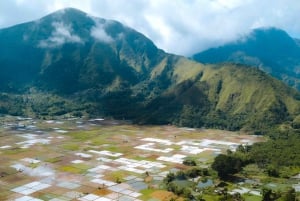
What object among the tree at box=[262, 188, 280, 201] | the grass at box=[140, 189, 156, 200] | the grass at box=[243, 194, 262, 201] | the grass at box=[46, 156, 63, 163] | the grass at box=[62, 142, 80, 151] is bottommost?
the grass at box=[140, 189, 156, 200]

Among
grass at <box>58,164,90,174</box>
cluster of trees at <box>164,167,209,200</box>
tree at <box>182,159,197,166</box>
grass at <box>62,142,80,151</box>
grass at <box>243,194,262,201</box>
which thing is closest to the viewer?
grass at <box>243,194,262,201</box>

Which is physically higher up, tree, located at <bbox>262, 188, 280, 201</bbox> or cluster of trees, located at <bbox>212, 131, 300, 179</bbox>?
cluster of trees, located at <bbox>212, 131, 300, 179</bbox>

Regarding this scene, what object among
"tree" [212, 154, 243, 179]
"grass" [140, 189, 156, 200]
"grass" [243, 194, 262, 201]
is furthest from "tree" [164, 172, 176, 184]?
"grass" [243, 194, 262, 201]

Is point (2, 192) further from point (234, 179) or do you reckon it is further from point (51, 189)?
point (234, 179)

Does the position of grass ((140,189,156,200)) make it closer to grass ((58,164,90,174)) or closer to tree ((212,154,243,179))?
tree ((212,154,243,179))

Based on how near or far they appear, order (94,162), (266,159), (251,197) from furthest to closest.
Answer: (266,159) → (94,162) → (251,197)

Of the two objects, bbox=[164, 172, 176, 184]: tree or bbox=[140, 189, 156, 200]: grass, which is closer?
bbox=[140, 189, 156, 200]: grass

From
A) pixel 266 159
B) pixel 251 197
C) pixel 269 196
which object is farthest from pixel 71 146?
pixel 269 196

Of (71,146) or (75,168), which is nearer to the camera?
(75,168)

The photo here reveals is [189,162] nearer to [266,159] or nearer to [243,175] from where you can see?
[243,175]
